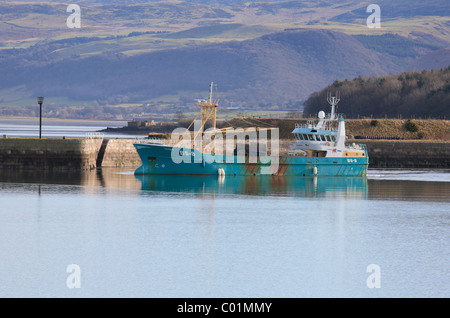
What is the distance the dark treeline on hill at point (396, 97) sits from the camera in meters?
124

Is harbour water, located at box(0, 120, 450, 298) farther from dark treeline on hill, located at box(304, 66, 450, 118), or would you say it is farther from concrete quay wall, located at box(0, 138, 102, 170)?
dark treeline on hill, located at box(304, 66, 450, 118)

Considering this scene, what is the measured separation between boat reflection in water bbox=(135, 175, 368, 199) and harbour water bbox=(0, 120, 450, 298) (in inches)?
11.1

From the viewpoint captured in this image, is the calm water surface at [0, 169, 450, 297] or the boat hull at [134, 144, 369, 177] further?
the boat hull at [134, 144, 369, 177]

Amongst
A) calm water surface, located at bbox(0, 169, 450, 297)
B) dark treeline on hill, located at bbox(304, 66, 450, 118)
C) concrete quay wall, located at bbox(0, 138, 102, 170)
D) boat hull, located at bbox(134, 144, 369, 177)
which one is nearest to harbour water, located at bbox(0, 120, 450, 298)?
calm water surface, located at bbox(0, 169, 450, 297)

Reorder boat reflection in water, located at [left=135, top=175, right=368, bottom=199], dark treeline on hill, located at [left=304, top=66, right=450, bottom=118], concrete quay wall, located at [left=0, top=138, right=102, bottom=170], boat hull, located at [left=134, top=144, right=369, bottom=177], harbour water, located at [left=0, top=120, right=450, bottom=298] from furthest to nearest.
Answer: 1. dark treeline on hill, located at [left=304, top=66, right=450, bottom=118]
2. concrete quay wall, located at [left=0, top=138, right=102, bottom=170]
3. boat hull, located at [left=134, top=144, right=369, bottom=177]
4. boat reflection in water, located at [left=135, top=175, right=368, bottom=199]
5. harbour water, located at [left=0, top=120, right=450, bottom=298]

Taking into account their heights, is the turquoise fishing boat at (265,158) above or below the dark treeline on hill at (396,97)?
below

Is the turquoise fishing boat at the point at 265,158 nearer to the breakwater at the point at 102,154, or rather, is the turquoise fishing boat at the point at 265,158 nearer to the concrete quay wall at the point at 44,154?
the concrete quay wall at the point at 44,154

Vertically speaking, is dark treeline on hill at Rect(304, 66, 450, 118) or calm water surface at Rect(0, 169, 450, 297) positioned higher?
dark treeline on hill at Rect(304, 66, 450, 118)

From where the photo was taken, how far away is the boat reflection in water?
173 feet

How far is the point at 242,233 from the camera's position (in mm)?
35625

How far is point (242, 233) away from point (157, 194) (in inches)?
612

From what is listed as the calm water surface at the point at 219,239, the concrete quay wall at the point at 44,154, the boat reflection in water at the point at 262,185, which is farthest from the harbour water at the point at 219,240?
the concrete quay wall at the point at 44,154
